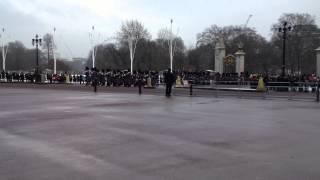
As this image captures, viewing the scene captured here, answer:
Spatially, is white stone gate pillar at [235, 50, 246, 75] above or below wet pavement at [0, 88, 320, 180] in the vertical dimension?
above

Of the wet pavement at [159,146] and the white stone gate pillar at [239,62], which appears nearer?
the wet pavement at [159,146]

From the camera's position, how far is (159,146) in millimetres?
11273

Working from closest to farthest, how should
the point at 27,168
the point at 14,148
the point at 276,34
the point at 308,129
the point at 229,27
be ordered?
1. the point at 27,168
2. the point at 14,148
3. the point at 308,129
4. the point at 276,34
5. the point at 229,27

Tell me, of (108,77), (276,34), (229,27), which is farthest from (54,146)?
(229,27)

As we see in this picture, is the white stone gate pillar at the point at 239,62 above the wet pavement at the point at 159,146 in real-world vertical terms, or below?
above

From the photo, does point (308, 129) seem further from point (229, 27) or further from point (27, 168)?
point (229, 27)

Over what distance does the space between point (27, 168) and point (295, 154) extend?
5.03 metres

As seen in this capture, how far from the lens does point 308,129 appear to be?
14414mm

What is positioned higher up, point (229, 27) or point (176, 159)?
point (229, 27)

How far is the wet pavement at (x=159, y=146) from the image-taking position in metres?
8.52

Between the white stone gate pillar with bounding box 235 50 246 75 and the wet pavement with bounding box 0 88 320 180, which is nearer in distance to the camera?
the wet pavement with bounding box 0 88 320 180

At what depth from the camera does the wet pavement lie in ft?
27.9

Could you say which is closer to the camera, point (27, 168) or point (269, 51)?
point (27, 168)

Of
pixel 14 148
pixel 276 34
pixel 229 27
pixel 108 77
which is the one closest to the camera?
pixel 14 148
